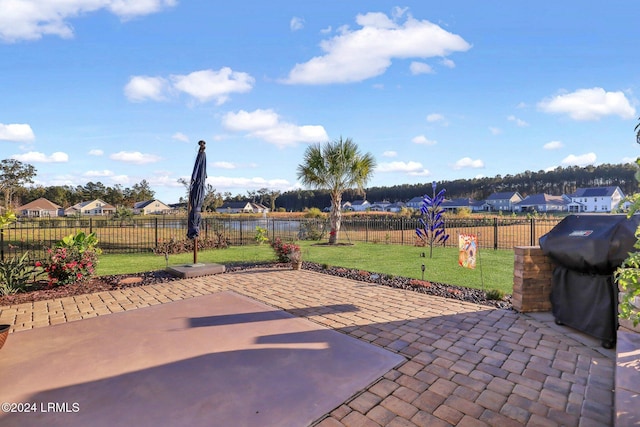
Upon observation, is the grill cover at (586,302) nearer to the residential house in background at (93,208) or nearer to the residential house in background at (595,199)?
the residential house in background at (595,199)

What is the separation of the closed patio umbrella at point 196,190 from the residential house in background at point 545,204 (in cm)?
6822

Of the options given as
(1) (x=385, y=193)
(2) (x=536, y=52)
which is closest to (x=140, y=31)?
(2) (x=536, y=52)

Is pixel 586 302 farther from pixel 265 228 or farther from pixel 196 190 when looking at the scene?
pixel 265 228

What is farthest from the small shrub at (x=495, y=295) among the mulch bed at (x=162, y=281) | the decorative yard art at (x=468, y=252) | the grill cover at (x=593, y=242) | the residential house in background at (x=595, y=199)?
the residential house in background at (x=595, y=199)

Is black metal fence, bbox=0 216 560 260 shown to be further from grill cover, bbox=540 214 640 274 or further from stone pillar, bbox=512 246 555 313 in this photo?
grill cover, bbox=540 214 640 274

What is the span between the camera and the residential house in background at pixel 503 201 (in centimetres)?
6594

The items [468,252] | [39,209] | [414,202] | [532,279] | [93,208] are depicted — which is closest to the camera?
[532,279]

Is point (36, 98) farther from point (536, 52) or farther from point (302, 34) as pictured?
point (536, 52)

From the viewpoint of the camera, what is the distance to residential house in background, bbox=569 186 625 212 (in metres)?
53.8

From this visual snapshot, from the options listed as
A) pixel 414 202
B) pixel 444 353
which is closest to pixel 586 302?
pixel 444 353

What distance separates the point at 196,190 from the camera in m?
7.18

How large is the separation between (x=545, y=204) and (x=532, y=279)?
229ft

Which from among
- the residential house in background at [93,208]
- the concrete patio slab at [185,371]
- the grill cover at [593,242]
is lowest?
the concrete patio slab at [185,371]

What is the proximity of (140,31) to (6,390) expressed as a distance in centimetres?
705
